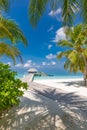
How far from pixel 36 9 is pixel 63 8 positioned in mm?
926

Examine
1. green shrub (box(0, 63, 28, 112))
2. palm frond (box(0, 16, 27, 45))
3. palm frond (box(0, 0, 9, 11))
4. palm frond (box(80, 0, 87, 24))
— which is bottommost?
green shrub (box(0, 63, 28, 112))

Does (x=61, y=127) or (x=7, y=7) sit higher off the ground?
(x=7, y=7)

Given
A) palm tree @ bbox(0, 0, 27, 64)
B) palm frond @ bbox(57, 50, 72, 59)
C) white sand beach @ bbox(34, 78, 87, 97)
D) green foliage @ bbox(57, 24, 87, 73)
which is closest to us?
palm tree @ bbox(0, 0, 27, 64)

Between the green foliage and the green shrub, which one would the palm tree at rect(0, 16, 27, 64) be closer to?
the green shrub

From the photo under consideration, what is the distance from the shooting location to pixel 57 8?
8078 mm

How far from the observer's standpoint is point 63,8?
8398mm

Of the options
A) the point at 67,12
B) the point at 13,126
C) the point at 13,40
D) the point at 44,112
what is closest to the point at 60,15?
the point at 67,12

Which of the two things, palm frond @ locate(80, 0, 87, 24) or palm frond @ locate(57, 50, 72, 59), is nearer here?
palm frond @ locate(80, 0, 87, 24)

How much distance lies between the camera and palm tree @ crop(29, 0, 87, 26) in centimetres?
790

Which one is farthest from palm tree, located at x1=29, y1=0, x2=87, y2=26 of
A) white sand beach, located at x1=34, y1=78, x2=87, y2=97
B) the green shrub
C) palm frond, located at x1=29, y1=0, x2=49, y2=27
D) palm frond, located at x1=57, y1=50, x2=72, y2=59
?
palm frond, located at x1=57, y1=50, x2=72, y2=59

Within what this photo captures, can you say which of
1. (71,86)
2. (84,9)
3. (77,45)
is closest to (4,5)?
(84,9)

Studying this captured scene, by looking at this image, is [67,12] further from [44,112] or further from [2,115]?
[2,115]

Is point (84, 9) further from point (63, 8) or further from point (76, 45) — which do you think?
point (76, 45)

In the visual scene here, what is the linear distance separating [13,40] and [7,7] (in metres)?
4.19
